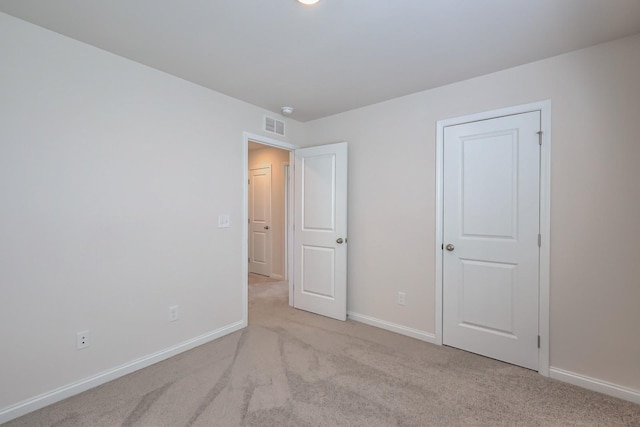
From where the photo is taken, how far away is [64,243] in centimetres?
198

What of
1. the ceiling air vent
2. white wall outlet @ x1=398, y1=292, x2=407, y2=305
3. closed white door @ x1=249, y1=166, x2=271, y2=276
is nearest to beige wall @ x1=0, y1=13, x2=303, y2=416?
the ceiling air vent

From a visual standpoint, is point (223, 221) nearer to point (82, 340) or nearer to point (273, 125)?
point (273, 125)

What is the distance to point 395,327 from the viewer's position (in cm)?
305

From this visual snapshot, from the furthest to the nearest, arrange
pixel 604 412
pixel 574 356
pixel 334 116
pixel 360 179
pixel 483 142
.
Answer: pixel 334 116
pixel 360 179
pixel 483 142
pixel 574 356
pixel 604 412

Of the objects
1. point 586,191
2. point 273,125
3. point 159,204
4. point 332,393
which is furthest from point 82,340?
point 586,191

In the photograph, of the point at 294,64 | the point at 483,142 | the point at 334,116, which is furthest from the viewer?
the point at 334,116

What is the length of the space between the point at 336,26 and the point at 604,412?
292 cm

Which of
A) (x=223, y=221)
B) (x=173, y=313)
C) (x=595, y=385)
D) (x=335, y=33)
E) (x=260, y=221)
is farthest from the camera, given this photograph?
(x=260, y=221)

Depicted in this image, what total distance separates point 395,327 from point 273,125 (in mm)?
2598

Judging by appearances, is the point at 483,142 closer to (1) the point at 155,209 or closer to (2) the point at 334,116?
(2) the point at 334,116

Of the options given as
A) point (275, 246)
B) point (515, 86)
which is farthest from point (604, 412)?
point (275, 246)

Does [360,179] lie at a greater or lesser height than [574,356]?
greater

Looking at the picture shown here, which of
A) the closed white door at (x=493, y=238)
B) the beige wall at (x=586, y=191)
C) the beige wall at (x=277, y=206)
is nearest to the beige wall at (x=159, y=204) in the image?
the beige wall at (x=586, y=191)

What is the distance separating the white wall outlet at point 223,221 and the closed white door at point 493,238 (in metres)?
2.11
